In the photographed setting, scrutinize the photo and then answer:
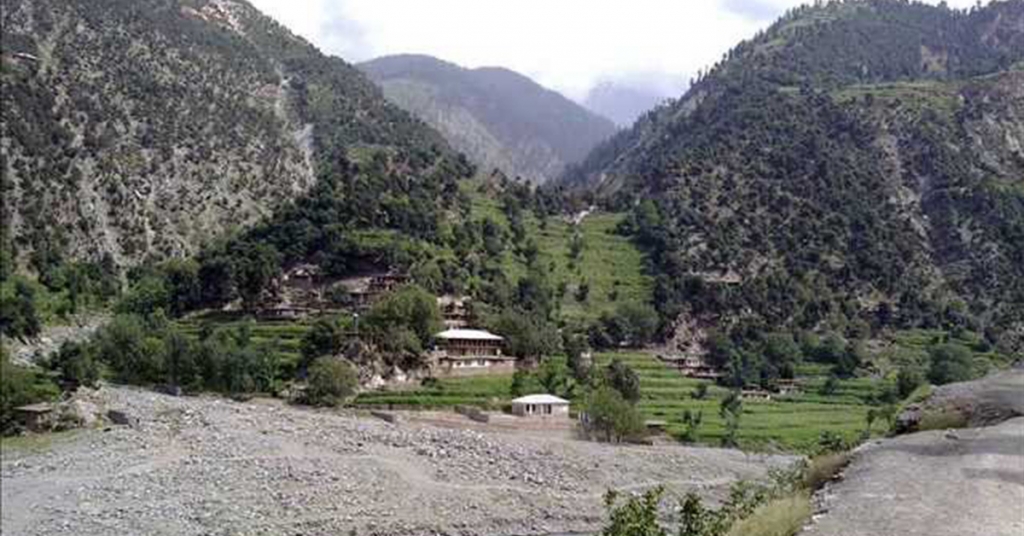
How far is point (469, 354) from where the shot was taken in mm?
59156

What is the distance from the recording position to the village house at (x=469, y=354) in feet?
191

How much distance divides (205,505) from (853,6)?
166 m

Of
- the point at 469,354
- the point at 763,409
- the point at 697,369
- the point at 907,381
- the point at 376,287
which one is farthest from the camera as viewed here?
the point at 697,369

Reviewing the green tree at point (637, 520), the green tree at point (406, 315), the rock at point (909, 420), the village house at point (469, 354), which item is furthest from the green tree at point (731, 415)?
the green tree at point (637, 520)

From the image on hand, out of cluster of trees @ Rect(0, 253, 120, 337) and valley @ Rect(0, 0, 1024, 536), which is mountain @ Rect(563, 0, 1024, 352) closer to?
valley @ Rect(0, 0, 1024, 536)

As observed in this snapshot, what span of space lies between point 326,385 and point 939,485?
41.6 meters

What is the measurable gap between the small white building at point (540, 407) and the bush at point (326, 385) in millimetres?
8434

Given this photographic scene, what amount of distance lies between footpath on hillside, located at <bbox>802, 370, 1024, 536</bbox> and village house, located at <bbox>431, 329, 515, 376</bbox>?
4400 cm

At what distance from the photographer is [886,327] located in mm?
82375

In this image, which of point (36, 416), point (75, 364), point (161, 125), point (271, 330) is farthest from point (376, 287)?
point (161, 125)

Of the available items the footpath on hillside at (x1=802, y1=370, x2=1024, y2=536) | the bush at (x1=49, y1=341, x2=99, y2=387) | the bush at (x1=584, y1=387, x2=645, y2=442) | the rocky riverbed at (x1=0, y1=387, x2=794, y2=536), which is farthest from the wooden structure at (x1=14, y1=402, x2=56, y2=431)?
the footpath on hillside at (x1=802, y1=370, x2=1024, y2=536)

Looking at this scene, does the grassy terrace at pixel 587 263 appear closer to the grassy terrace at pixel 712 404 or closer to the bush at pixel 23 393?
the grassy terrace at pixel 712 404

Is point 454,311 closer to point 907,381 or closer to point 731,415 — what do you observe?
point 731,415

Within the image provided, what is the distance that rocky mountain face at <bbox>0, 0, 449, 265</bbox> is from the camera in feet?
244
